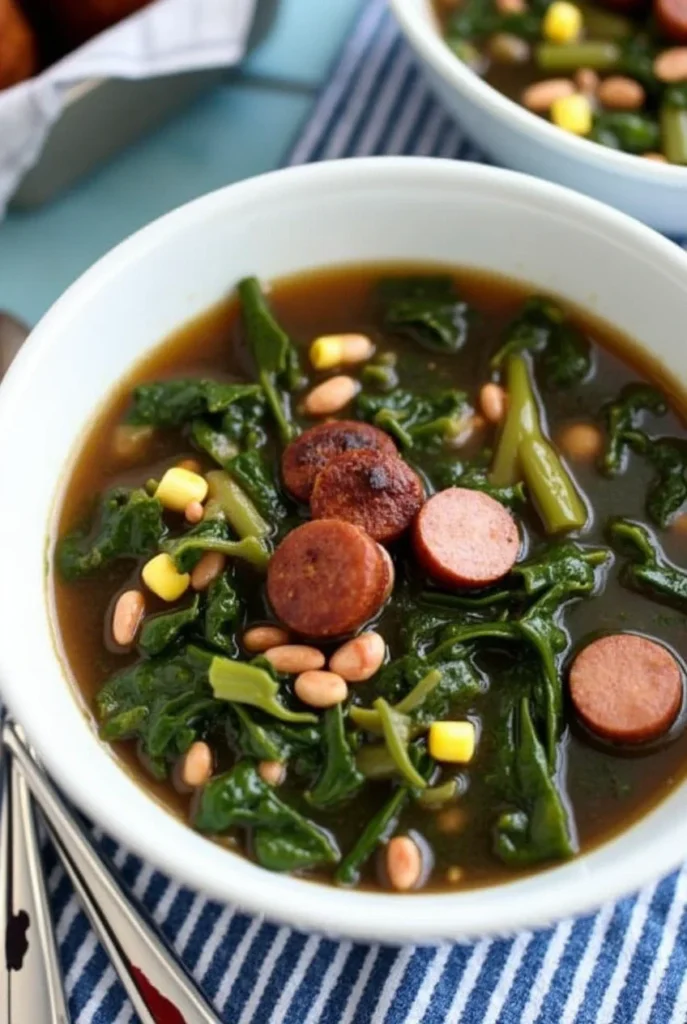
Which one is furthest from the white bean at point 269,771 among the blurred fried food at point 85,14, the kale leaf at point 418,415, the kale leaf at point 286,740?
the blurred fried food at point 85,14

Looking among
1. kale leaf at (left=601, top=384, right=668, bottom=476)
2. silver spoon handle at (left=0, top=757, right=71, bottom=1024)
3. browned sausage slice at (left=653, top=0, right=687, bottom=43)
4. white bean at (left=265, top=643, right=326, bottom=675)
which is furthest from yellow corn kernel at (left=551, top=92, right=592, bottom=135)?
silver spoon handle at (left=0, top=757, right=71, bottom=1024)

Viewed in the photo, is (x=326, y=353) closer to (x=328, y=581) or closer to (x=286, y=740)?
(x=328, y=581)

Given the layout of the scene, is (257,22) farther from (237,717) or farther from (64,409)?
(237,717)

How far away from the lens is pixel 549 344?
2.69 meters

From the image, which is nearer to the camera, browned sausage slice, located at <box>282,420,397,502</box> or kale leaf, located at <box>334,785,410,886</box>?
kale leaf, located at <box>334,785,410,886</box>

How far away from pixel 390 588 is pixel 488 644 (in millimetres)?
198

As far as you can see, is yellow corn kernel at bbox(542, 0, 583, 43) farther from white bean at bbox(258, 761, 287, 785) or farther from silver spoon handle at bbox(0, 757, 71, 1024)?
silver spoon handle at bbox(0, 757, 71, 1024)

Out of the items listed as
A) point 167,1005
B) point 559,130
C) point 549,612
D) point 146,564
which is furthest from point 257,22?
point 167,1005

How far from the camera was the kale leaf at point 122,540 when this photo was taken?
245cm

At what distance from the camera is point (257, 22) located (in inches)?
132

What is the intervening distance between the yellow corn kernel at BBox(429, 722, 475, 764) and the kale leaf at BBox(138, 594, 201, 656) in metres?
0.47

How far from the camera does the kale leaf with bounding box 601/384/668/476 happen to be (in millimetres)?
2543

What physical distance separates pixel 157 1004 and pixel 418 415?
3.87 feet

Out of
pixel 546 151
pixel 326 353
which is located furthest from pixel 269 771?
pixel 546 151
